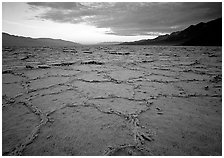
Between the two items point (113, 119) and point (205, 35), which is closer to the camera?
point (113, 119)

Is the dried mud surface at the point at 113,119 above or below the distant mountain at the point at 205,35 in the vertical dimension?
below

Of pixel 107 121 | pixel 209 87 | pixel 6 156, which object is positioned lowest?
pixel 6 156

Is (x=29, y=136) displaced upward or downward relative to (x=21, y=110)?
downward

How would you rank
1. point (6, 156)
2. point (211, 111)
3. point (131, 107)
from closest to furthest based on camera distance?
1. point (6, 156)
2. point (211, 111)
3. point (131, 107)

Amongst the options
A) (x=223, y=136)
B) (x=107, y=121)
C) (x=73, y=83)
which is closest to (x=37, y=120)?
(x=107, y=121)

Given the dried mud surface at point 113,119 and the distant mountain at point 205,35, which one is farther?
the distant mountain at point 205,35

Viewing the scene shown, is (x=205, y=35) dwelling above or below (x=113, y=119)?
above

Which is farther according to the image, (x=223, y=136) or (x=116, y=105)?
(x=116, y=105)

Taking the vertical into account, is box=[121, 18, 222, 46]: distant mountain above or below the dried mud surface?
above

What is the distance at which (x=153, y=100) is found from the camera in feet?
6.23

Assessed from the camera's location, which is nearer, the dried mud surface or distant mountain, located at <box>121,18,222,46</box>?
the dried mud surface

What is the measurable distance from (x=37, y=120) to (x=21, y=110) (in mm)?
361

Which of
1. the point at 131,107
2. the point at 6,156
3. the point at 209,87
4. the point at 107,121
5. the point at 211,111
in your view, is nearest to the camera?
the point at 6,156

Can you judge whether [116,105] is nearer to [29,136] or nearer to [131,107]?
[131,107]
